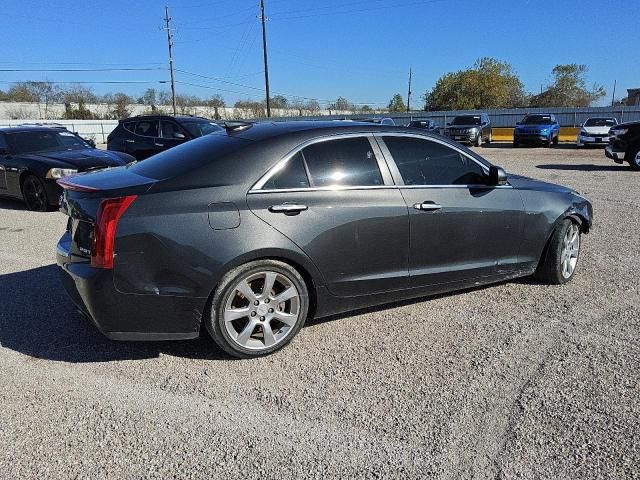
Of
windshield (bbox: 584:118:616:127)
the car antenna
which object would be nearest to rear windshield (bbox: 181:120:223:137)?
the car antenna

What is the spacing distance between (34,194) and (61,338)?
20.6ft

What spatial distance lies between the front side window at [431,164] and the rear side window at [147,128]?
941cm

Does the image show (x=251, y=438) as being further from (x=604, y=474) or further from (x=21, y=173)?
(x=21, y=173)

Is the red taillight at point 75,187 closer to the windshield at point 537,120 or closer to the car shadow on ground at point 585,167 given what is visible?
the car shadow on ground at point 585,167

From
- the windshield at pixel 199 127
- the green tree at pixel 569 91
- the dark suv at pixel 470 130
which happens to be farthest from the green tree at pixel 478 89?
the windshield at pixel 199 127

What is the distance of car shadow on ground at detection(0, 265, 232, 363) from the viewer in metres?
3.57

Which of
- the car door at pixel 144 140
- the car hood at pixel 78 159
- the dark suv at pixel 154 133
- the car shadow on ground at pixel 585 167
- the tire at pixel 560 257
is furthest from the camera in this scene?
the car shadow on ground at pixel 585 167

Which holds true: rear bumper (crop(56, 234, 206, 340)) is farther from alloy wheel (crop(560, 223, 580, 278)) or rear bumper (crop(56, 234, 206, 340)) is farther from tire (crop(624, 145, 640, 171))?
tire (crop(624, 145, 640, 171))

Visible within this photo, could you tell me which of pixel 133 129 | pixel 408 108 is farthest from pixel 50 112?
pixel 133 129

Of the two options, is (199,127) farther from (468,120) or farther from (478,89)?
(478,89)

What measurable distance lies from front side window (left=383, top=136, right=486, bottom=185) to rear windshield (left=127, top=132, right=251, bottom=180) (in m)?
1.22

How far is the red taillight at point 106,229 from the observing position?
10.1 feet

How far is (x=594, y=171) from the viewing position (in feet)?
50.1

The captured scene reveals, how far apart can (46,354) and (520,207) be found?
13.1ft
